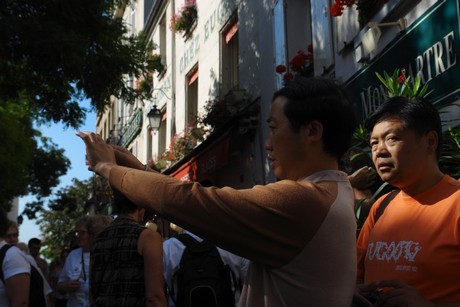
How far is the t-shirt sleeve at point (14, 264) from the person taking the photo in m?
4.34

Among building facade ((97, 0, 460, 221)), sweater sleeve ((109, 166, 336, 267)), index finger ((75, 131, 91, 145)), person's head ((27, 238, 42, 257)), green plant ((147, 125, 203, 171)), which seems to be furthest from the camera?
green plant ((147, 125, 203, 171))

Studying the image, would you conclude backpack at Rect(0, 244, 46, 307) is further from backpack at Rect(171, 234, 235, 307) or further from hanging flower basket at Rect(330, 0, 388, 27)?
hanging flower basket at Rect(330, 0, 388, 27)

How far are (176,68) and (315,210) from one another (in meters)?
17.8

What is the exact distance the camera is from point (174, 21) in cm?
1814

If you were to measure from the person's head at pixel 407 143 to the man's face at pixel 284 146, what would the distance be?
624mm

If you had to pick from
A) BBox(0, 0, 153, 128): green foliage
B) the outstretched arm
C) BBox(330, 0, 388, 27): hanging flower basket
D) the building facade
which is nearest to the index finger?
the outstretched arm

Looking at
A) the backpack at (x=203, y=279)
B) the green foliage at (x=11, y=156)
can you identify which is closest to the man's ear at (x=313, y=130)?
the backpack at (x=203, y=279)

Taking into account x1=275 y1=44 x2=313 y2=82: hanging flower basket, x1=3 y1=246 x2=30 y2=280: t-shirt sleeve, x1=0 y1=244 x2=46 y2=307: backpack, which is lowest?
x1=0 y1=244 x2=46 y2=307: backpack

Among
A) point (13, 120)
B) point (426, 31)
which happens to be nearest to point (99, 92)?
point (426, 31)

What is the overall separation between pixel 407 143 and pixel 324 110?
63 cm

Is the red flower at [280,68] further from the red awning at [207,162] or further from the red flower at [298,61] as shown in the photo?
the red awning at [207,162]

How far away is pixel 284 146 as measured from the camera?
6.85 ft

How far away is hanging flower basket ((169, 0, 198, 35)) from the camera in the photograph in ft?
57.2

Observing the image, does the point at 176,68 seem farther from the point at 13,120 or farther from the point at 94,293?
the point at 94,293
